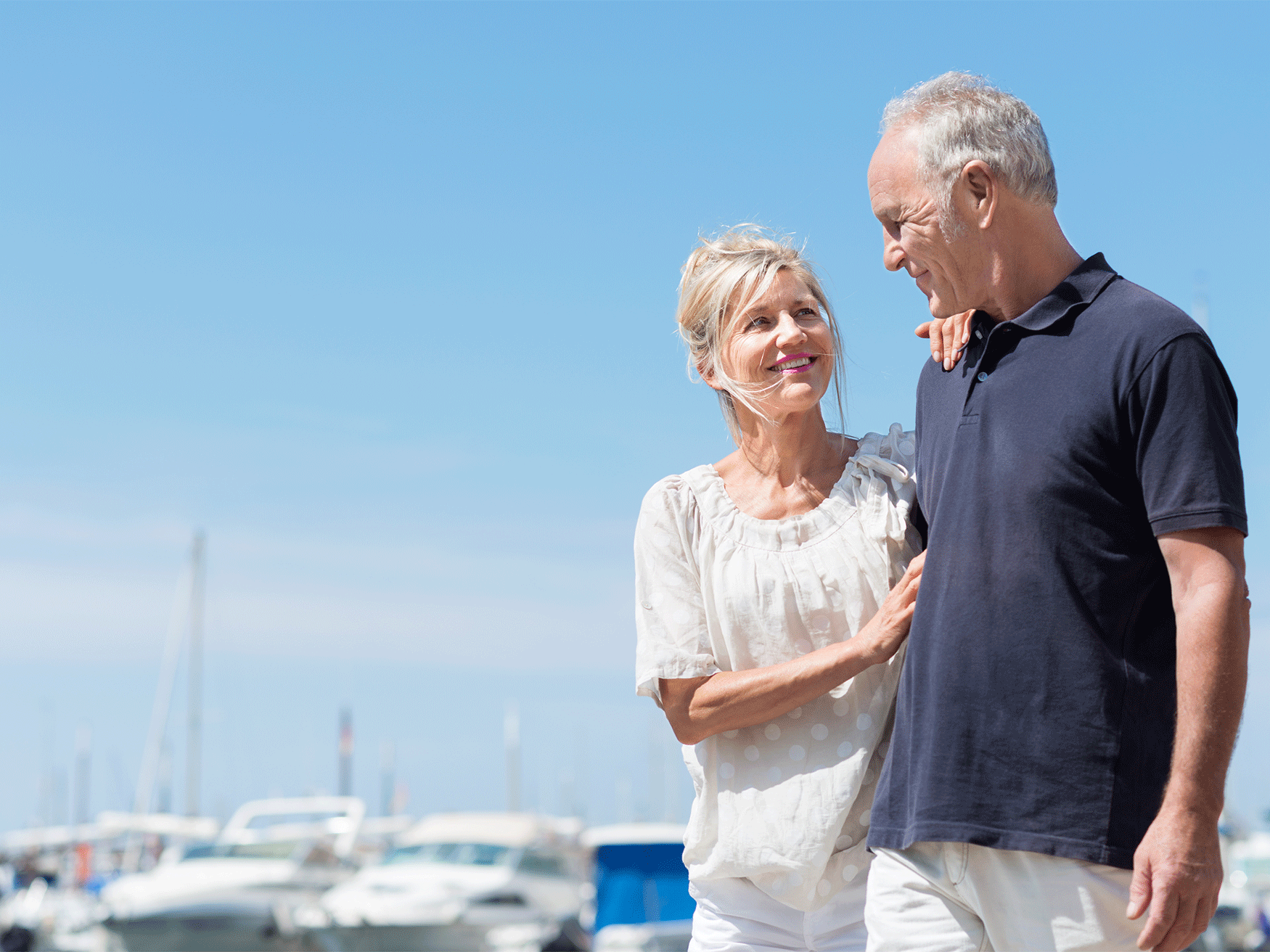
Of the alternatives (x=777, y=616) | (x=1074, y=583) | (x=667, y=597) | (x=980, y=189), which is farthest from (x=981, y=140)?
(x=667, y=597)

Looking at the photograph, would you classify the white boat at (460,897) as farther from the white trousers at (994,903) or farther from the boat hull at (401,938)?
the white trousers at (994,903)

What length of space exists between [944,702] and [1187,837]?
453mm

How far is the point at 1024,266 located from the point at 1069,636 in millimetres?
736

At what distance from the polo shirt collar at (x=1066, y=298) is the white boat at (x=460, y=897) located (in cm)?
1064

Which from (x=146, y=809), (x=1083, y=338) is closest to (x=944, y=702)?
(x=1083, y=338)

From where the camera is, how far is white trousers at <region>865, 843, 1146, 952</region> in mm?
2264

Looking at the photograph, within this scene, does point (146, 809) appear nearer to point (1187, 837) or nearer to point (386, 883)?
point (386, 883)

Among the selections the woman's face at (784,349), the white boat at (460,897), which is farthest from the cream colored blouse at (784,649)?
the white boat at (460,897)

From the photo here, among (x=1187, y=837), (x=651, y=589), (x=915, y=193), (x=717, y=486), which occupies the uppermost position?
(x=915, y=193)

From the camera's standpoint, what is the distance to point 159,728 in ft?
116

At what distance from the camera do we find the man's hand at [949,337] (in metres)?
2.80

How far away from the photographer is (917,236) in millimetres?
2625

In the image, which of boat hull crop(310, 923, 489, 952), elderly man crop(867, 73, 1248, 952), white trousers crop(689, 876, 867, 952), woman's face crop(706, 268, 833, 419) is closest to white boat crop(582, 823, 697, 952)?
boat hull crop(310, 923, 489, 952)

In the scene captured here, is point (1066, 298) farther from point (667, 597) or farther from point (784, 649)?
point (667, 597)
